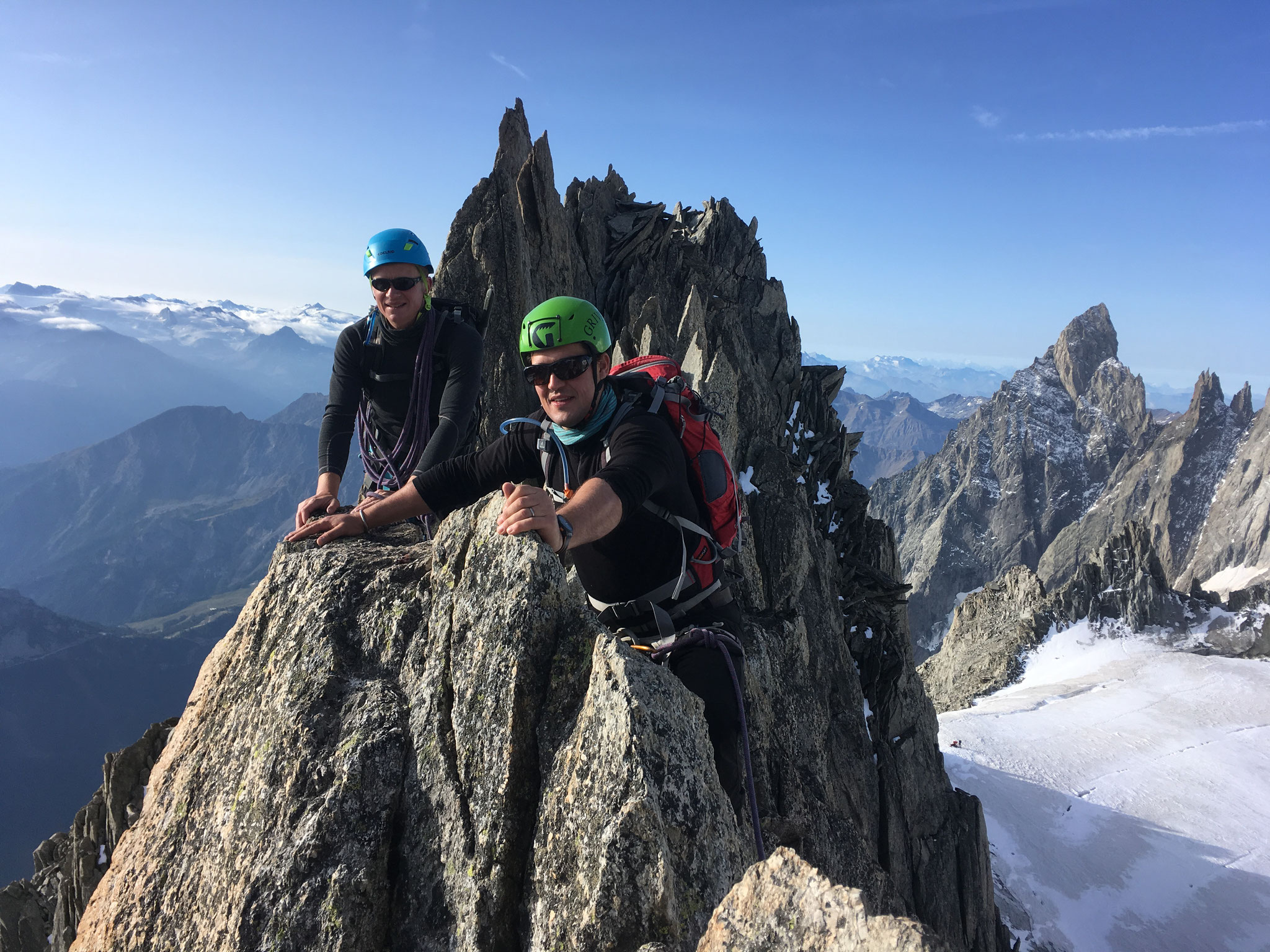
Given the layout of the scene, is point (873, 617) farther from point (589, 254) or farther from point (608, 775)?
point (608, 775)

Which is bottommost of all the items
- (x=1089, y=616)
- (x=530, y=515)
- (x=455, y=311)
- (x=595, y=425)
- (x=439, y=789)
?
(x=1089, y=616)

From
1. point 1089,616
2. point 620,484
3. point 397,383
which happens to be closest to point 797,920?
point 620,484

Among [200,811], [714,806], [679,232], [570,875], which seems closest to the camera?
[570,875]

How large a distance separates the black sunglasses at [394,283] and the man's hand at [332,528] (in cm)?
381

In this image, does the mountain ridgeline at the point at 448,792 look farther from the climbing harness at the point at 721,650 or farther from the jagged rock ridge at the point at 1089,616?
the jagged rock ridge at the point at 1089,616

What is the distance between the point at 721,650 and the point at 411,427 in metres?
6.38

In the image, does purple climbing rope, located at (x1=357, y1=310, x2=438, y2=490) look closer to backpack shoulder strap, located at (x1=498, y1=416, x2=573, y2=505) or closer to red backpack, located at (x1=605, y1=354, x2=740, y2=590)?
backpack shoulder strap, located at (x1=498, y1=416, x2=573, y2=505)

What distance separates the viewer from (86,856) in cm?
1059

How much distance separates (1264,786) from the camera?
75.9 m

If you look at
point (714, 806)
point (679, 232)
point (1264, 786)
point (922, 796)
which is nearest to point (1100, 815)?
point (1264, 786)

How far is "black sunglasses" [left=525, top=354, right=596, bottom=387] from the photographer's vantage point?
6.35m

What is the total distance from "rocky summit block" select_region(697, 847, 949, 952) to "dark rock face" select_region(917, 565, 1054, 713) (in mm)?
126597

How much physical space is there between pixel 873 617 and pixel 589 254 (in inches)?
1009

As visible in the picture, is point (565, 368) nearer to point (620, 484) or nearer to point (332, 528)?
point (620, 484)
